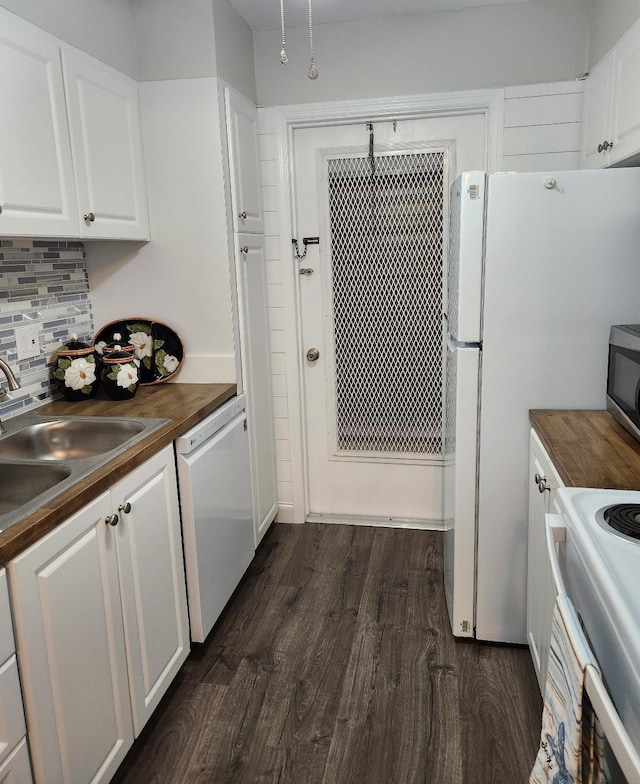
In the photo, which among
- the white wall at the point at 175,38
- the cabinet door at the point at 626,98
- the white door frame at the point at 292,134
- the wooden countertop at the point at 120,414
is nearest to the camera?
the wooden countertop at the point at 120,414

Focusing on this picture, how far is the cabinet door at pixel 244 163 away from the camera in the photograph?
2607 millimetres

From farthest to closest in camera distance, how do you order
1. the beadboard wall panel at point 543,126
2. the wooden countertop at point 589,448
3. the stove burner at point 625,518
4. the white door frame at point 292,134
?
the white door frame at point 292,134 → the beadboard wall panel at point 543,126 → the wooden countertop at point 589,448 → the stove burner at point 625,518

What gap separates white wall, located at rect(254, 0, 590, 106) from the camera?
2699mm

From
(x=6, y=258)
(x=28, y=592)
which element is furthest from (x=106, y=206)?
(x=28, y=592)

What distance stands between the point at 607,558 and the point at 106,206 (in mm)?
1963

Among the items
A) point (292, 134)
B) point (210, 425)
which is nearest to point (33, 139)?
point (210, 425)

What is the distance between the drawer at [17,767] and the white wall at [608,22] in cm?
265

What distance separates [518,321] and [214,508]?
1269 mm

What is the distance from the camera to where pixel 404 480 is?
3.29 meters

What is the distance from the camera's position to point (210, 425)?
2.29 m

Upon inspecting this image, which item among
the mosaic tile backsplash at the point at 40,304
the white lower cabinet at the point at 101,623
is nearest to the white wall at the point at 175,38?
the mosaic tile backsplash at the point at 40,304

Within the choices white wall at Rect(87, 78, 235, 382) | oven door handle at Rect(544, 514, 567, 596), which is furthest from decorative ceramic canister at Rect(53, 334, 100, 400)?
oven door handle at Rect(544, 514, 567, 596)

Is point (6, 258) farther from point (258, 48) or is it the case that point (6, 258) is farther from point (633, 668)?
point (633, 668)

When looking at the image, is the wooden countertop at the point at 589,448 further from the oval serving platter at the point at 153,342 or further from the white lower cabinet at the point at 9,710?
the oval serving platter at the point at 153,342
